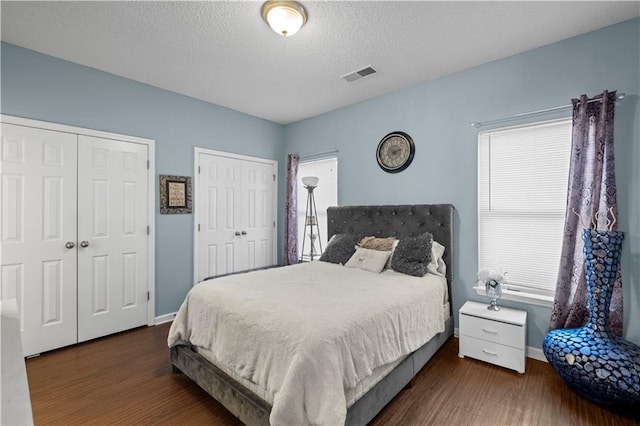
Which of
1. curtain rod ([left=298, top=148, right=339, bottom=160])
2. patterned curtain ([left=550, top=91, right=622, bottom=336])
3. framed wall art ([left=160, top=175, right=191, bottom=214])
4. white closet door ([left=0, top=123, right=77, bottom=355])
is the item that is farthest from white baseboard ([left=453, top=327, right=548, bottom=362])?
white closet door ([left=0, top=123, right=77, bottom=355])

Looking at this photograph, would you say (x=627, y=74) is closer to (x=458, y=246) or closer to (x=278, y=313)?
(x=458, y=246)

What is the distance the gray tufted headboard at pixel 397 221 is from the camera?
120 inches

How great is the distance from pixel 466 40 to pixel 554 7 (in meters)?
0.58

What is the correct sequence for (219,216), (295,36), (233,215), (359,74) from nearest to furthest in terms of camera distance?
(295,36) → (359,74) → (219,216) → (233,215)

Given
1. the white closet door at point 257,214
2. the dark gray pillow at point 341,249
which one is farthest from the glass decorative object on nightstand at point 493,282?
the white closet door at point 257,214

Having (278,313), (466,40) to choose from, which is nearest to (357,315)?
(278,313)

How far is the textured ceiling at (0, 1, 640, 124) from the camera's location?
210cm

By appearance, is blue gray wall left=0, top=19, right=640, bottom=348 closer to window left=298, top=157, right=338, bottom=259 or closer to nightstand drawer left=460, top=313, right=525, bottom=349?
window left=298, top=157, right=338, bottom=259

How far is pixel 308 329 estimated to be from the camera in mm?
1553

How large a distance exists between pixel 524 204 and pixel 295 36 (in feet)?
8.17

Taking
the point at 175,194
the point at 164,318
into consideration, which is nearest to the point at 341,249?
the point at 175,194

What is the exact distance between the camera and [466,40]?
248cm

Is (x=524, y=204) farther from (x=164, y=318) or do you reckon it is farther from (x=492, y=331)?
(x=164, y=318)

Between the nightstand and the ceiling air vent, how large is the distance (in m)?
2.48
